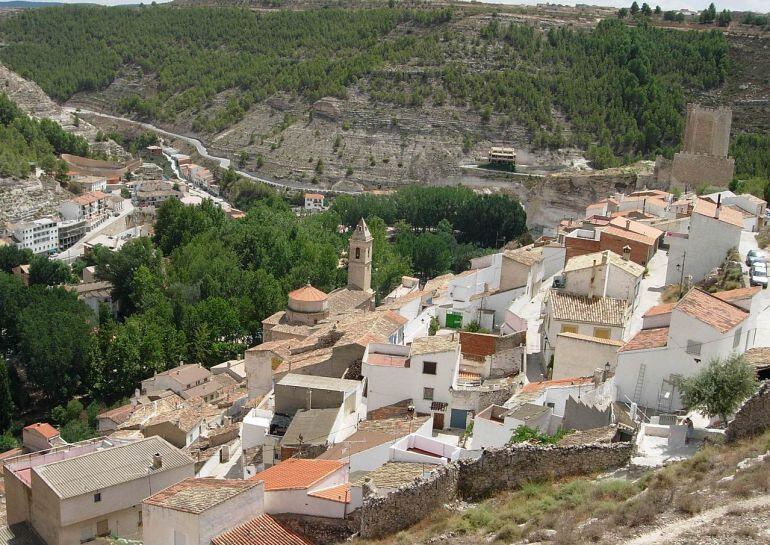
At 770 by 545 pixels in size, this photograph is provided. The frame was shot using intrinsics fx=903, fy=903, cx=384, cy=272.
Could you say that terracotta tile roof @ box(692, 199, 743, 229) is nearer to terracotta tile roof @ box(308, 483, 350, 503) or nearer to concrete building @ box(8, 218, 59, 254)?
terracotta tile roof @ box(308, 483, 350, 503)

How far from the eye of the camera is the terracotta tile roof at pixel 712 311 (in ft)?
51.1

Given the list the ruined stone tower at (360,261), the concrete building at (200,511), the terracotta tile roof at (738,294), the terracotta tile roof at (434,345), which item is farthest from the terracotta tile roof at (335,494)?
the ruined stone tower at (360,261)

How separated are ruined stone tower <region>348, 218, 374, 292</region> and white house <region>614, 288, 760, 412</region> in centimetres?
2025

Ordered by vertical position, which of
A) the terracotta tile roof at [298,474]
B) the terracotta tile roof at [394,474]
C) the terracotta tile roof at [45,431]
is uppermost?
the terracotta tile roof at [394,474]

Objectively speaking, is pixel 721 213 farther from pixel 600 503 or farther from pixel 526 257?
pixel 600 503

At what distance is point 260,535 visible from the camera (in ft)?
42.5

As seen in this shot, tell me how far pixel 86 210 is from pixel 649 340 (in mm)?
52611

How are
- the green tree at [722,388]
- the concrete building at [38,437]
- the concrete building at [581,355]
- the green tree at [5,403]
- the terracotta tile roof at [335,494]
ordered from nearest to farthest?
the terracotta tile roof at [335,494] < the green tree at [722,388] < the concrete building at [581,355] < the concrete building at [38,437] < the green tree at [5,403]

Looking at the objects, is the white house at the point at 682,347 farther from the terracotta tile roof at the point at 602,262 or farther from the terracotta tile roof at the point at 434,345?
the terracotta tile roof at the point at 602,262

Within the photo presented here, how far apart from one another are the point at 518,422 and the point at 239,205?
60225 millimetres

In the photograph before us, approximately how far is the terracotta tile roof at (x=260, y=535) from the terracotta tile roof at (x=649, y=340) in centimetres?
711

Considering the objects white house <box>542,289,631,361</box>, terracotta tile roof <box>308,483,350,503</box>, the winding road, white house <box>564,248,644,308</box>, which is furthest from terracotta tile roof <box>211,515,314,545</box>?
the winding road

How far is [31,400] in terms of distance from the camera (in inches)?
1433

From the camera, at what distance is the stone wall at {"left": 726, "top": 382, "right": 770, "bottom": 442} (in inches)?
477
